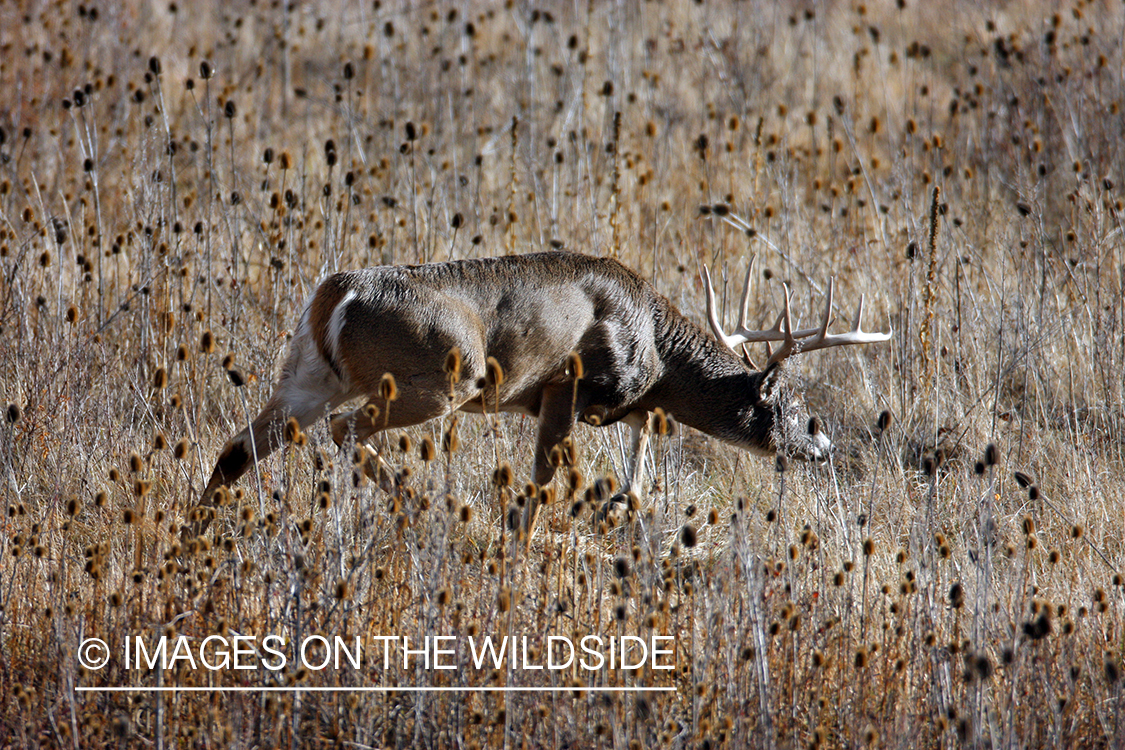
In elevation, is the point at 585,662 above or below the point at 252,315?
below

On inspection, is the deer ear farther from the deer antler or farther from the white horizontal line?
the white horizontal line

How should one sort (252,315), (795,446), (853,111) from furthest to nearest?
1. (853,111)
2. (252,315)
3. (795,446)

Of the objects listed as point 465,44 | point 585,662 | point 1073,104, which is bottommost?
point 585,662

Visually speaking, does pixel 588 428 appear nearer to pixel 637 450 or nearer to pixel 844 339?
pixel 637 450

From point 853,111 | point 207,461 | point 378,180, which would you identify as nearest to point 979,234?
point 853,111

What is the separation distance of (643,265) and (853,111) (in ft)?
11.5

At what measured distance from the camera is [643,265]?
793 cm

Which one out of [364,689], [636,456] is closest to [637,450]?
[636,456]

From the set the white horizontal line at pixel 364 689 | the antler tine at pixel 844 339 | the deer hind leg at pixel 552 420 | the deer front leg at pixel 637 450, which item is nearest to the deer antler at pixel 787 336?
the antler tine at pixel 844 339

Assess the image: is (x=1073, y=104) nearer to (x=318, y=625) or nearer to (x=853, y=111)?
(x=853, y=111)

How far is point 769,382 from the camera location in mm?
5738

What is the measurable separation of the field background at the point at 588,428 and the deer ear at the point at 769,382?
0.41 meters

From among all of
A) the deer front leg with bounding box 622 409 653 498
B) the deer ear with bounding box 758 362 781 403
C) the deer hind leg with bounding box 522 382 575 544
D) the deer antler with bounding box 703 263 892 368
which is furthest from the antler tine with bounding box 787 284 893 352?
the deer hind leg with bounding box 522 382 575 544

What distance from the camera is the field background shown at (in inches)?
133
